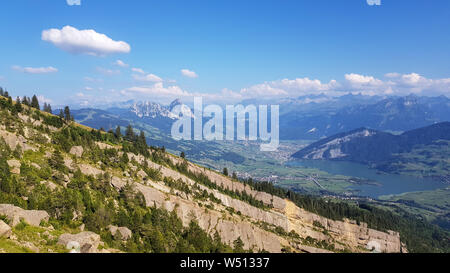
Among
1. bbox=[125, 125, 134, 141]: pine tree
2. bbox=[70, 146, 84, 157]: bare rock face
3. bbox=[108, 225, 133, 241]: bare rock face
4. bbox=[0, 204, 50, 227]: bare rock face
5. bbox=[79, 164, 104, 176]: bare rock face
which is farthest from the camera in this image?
bbox=[125, 125, 134, 141]: pine tree

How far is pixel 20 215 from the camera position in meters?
37.3

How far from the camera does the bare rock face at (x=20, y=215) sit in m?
35.5

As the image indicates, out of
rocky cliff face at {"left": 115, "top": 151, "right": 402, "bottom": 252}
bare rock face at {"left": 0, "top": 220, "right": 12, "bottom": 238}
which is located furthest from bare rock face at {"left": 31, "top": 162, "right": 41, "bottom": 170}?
bare rock face at {"left": 0, "top": 220, "right": 12, "bottom": 238}

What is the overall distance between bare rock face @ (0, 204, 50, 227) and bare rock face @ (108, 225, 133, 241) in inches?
447

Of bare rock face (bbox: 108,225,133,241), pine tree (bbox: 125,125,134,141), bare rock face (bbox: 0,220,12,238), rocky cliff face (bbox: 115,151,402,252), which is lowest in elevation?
rocky cliff face (bbox: 115,151,402,252)

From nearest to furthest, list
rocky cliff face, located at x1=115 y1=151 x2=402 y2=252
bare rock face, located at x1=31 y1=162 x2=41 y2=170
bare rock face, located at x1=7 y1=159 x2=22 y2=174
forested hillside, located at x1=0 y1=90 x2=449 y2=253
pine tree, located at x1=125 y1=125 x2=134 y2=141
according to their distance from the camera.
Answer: forested hillside, located at x1=0 y1=90 x2=449 y2=253 < bare rock face, located at x1=7 y1=159 x2=22 y2=174 < bare rock face, located at x1=31 y1=162 x2=41 y2=170 < rocky cliff face, located at x1=115 y1=151 x2=402 y2=252 < pine tree, located at x1=125 y1=125 x2=134 y2=141

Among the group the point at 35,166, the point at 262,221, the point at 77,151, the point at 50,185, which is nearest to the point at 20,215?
the point at 50,185

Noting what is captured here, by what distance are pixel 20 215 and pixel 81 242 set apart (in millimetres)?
10061

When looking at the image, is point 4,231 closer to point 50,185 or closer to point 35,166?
point 50,185

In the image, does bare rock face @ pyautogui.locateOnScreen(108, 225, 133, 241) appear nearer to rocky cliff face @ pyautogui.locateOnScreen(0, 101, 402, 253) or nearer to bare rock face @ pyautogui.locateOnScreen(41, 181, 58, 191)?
rocky cliff face @ pyautogui.locateOnScreen(0, 101, 402, 253)

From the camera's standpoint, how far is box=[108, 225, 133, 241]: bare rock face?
48119 mm

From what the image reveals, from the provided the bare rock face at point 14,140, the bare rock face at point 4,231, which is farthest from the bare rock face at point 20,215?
the bare rock face at point 14,140

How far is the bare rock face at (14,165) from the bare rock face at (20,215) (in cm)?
1996
